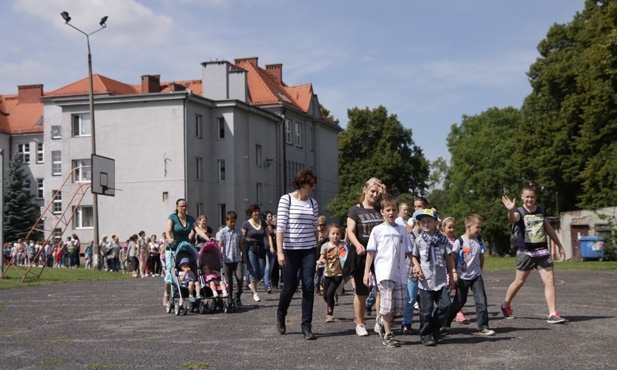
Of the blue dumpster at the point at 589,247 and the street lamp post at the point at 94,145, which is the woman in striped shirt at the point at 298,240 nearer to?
the street lamp post at the point at 94,145

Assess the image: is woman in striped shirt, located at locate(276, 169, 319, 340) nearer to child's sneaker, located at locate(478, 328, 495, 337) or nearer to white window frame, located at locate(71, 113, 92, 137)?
child's sneaker, located at locate(478, 328, 495, 337)

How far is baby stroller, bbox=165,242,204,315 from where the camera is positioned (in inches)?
590

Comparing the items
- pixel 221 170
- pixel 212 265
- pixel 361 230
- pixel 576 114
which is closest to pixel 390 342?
pixel 361 230

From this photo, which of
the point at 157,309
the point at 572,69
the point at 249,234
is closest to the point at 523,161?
the point at 572,69

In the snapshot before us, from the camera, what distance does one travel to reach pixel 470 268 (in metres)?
11.5

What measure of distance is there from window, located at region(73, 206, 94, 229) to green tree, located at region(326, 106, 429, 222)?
88.2ft

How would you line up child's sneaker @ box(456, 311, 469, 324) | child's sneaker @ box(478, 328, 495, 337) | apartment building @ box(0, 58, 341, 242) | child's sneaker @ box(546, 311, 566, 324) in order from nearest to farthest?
1. child's sneaker @ box(478, 328, 495, 337)
2. child's sneaker @ box(546, 311, 566, 324)
3. child's sneaker @ box(456, 311, 469, 324)
4. apartment building @ box(0, 58, 341, 242)

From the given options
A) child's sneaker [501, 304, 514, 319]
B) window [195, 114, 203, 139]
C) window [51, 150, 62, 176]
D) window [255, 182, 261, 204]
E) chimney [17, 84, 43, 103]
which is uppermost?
chimney [17, 84, 43, 103]

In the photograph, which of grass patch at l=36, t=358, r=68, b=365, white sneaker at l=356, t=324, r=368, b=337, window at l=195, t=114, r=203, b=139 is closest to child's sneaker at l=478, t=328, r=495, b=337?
white sneaker at l=356, t=324, r=368, b=337

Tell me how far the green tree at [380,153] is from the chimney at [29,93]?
Result: 107 ft

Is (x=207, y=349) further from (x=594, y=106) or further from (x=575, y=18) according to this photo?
(x=575, y=18)

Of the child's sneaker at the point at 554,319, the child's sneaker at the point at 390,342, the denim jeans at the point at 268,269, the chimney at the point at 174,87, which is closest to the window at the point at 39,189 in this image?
the chimney at the point at 174,87

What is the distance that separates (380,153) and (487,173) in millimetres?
11552

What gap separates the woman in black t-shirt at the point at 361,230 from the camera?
11.0 metres
